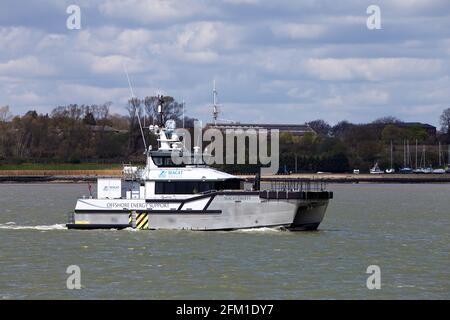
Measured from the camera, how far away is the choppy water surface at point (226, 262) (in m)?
37.4

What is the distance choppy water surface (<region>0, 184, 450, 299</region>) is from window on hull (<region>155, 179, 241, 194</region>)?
208 centimetres

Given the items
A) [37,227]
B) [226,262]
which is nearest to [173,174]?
[37,227]

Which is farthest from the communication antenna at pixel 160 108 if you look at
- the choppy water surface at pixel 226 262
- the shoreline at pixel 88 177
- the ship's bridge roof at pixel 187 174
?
the shoreline at pixel 88 177

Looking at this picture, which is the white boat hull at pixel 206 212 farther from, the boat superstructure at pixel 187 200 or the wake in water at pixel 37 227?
the wake in water at pixel 37 227

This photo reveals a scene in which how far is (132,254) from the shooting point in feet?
151

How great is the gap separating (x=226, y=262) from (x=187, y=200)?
29.7 ft

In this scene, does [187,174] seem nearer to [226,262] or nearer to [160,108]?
[160,108]

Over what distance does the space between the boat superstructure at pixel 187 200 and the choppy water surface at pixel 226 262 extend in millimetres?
640
